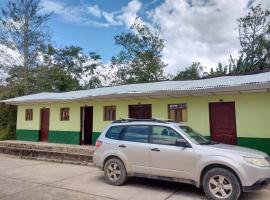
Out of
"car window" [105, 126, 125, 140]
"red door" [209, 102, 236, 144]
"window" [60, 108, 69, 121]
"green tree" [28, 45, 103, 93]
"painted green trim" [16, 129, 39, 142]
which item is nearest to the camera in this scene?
"car window" [105, 126, 125, 140]

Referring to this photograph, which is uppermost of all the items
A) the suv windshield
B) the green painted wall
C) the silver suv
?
the green painted wall

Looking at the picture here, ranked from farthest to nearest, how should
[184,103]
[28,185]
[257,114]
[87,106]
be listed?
[87,106] → [184,103] → [257,114] → [28,185]

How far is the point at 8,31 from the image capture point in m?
26.7

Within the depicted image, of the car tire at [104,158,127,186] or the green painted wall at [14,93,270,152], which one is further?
the green painted wall at [14,93,270,152]

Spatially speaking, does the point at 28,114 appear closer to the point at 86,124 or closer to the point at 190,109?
the point at 86,124

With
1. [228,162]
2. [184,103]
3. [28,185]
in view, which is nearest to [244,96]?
[184,103]

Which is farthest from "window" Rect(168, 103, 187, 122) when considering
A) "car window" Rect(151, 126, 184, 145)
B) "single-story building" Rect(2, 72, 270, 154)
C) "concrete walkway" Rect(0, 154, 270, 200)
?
"car window" Rect(151, 126, 184, 145)

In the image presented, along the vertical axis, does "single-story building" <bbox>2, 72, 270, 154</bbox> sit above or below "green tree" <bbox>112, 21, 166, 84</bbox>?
below

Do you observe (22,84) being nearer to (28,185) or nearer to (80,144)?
(80,144)

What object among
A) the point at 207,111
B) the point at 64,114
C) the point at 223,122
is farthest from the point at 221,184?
the point at 64,114

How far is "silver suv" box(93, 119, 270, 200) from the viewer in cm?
584

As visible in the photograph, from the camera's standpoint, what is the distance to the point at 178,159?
21.5 feet

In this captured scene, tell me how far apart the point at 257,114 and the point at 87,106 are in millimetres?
9111

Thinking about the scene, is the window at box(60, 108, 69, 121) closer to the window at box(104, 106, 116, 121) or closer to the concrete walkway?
the window at box(104, 106, 116, 121)
